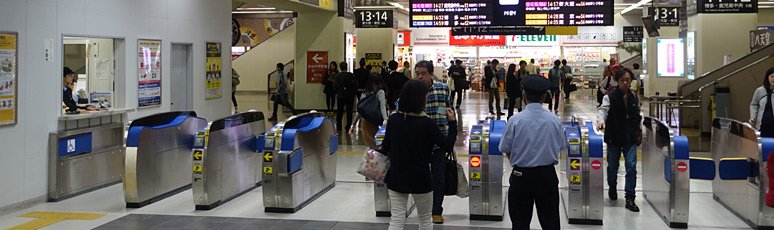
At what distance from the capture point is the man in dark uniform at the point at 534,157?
15.3 feet

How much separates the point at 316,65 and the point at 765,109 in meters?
14.0

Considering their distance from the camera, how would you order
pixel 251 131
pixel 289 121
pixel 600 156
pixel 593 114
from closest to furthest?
pixel 600 156 < pixel 289 121 < pixel 251 131 < pixel 593 114

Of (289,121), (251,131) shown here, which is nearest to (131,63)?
(251,131)

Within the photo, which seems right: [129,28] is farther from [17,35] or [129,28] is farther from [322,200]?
[322,200]

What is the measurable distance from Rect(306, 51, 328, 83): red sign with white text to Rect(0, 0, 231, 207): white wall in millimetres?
10075

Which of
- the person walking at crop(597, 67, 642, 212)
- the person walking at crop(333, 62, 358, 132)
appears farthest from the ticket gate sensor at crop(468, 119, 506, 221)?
the person walking at crop(333, 62, 358, 132)

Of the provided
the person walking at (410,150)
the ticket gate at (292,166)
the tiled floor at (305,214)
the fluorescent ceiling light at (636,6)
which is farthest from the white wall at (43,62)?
the fluorescent ceiling light at (636,6)

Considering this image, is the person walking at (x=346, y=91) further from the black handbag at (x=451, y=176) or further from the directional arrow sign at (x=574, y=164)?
the black handbag at (x=451, y=176)

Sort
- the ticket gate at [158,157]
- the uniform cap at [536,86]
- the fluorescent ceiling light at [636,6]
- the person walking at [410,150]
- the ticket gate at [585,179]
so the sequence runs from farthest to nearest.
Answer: the fluorescent ceiling light at [636,6] → the ticket gate at [158,157] → the ticket gate at [585,179] → the person walking at [410,150] → the uniform cap at [536,86]

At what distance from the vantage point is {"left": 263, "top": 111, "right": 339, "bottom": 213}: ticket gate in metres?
7.41

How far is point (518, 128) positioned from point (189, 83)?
25.1 ft

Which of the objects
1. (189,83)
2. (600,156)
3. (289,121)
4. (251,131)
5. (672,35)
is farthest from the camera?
(672,35)

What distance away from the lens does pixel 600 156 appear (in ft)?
22.4

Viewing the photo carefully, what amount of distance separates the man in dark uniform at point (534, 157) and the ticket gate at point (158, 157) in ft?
14.3
